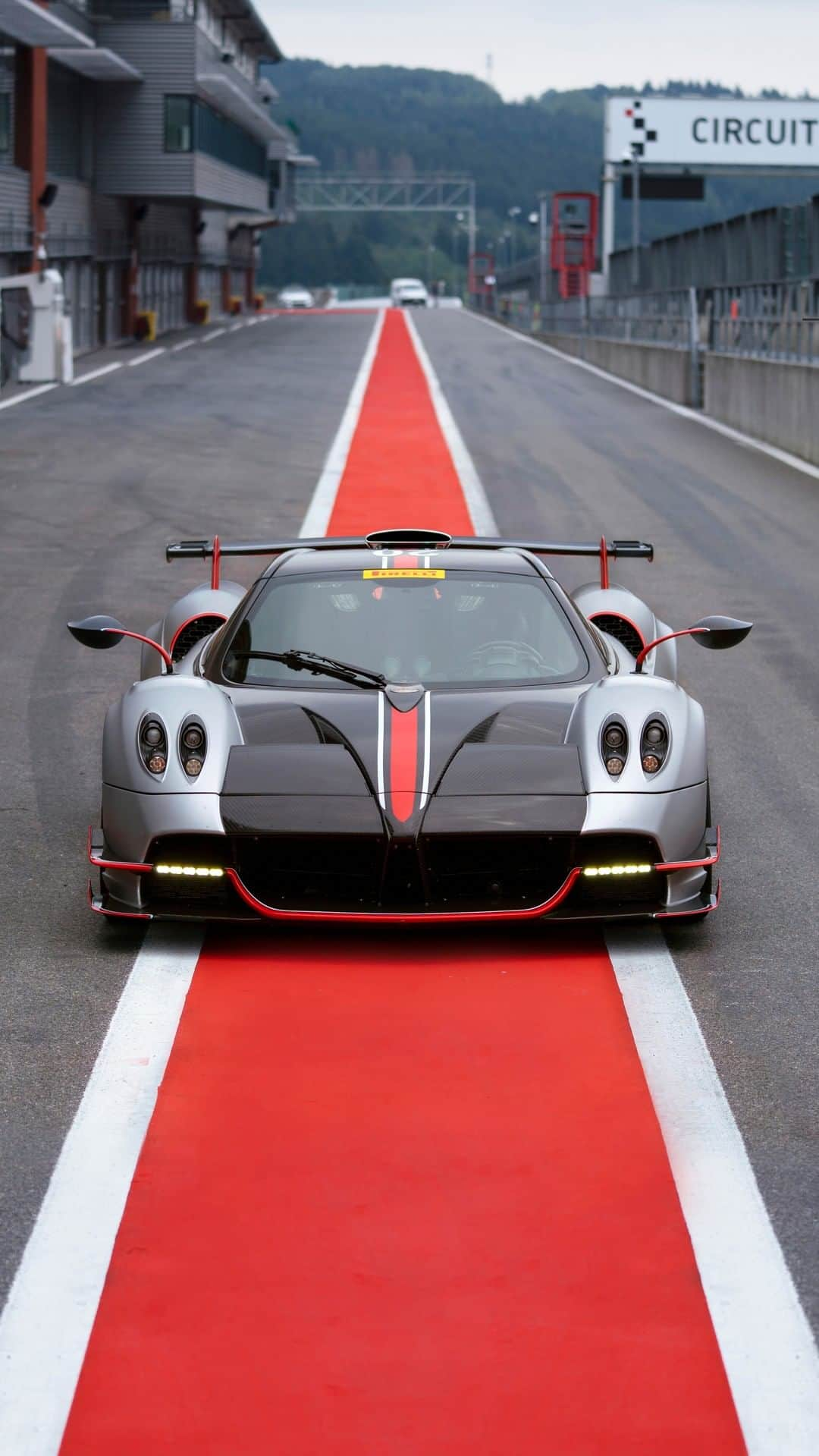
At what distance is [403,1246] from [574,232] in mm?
87142

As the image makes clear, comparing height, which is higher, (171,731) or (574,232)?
(574,232)

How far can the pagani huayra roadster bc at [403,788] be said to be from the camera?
19.2 ft

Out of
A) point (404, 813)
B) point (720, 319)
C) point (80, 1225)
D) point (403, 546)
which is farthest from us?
point (720, 319)

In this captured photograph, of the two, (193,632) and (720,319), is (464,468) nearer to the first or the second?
(720,319)

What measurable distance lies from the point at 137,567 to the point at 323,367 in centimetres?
2724

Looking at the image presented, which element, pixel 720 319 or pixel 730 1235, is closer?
pixel 730 1235

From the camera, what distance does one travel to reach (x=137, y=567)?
15883 millimetres

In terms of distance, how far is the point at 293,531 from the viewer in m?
18.1

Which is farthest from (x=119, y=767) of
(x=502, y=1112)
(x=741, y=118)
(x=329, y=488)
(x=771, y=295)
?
(x=741, y=118)

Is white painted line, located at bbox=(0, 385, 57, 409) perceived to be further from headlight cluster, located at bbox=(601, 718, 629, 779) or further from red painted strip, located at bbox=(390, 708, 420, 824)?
headlight cluster, located at bbox=(601, 718, 629, 779)

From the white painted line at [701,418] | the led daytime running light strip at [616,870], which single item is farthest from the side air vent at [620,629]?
the white painted line at [701,418]

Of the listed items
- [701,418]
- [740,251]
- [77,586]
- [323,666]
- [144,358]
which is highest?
[740,251]

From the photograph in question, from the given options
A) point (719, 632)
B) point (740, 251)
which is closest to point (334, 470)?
point (740, 251)

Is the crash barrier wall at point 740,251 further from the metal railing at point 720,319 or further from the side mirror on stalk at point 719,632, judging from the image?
the side mirror on stalk at point 719,632
